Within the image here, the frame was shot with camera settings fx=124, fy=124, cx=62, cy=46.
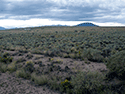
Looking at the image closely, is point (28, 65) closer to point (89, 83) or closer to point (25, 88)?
point (25, 88)

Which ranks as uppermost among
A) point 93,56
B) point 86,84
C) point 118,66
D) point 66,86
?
point 118,66

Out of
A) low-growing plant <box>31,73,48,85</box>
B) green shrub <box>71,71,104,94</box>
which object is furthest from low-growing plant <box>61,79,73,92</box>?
low-growing plant <box>31,73,48,85</box>

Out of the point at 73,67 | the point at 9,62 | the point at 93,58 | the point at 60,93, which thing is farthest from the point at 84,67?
the point at 9,62

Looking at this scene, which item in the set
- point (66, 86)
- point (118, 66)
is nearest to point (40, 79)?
point (66, 86)

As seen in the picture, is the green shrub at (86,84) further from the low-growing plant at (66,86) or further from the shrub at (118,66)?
the shrub at (118,66)

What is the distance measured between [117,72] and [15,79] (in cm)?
609

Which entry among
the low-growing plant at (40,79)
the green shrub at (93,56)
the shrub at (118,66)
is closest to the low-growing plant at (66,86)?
the low-growing plant at (40,79)

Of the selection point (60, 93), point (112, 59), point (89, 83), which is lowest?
point (60, 93)

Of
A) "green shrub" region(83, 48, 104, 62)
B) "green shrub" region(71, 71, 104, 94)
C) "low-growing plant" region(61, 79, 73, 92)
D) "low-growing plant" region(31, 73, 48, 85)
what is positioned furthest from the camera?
"green shrub" region(83, 48, 104, 62)

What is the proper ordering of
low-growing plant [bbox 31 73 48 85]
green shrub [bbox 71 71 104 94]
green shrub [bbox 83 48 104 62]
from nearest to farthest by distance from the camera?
green shrub [bbox 71 71 104 94], low-growing plant [bbox 31 73 48 85], green shrub [bbox 83 48 104 62]

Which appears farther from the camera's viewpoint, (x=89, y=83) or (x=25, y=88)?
(x=25, y=88)

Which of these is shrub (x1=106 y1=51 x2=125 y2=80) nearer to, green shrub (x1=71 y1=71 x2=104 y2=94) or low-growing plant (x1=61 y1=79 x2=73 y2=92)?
green shrub (x1=71 y1=71 x2=104 y2=94)

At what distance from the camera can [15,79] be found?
7816 millimetres

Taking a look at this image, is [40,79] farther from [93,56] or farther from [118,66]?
[93,56]
